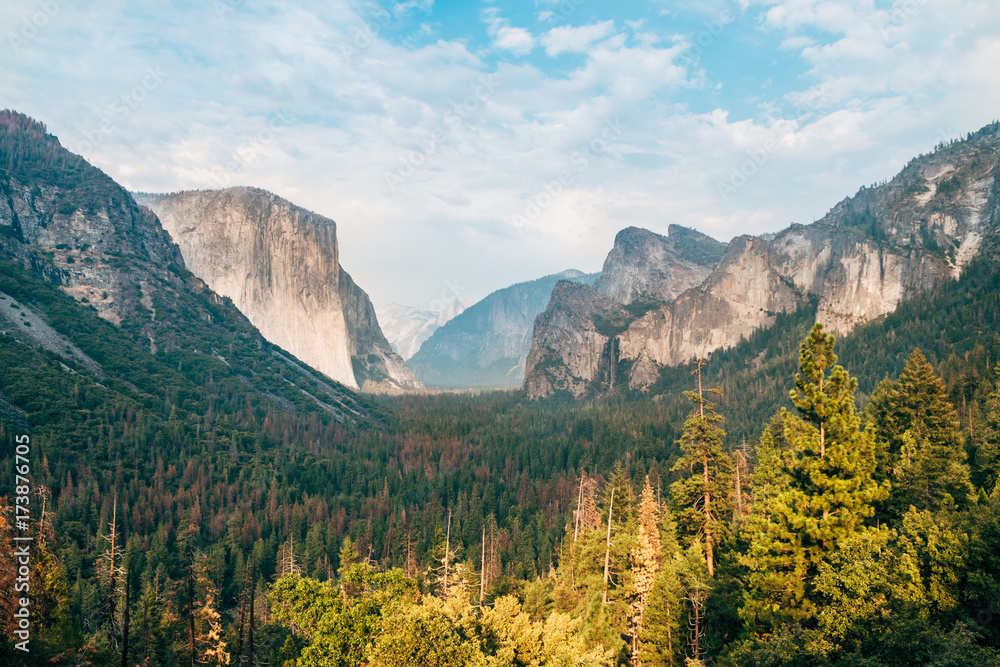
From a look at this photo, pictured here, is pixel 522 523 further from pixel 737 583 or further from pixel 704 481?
pixel 737 583

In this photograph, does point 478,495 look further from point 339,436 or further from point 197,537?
point 339,436

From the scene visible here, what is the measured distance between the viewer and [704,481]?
130 ft

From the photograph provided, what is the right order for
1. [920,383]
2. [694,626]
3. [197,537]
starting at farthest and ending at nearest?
[197,537] → [920,383] → [694,626]

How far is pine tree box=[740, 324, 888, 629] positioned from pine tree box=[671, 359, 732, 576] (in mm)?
8798

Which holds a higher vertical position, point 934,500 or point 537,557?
point 934,500

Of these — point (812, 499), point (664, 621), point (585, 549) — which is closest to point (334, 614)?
point (664, 621)

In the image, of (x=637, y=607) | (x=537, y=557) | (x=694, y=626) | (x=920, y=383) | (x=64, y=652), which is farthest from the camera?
(x=537, y=557)

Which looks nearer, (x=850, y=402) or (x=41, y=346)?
(x=850, y=402)

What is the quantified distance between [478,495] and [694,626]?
82067mm

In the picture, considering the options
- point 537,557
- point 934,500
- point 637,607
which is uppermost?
point 934,500

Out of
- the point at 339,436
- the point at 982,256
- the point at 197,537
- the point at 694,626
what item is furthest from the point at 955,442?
the point at 982,256

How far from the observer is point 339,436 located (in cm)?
17700

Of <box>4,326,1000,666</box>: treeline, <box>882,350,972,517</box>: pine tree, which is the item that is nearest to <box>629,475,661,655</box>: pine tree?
<box>4,326,1000,666</box>: treeline

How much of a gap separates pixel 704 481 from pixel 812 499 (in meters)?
11.7
